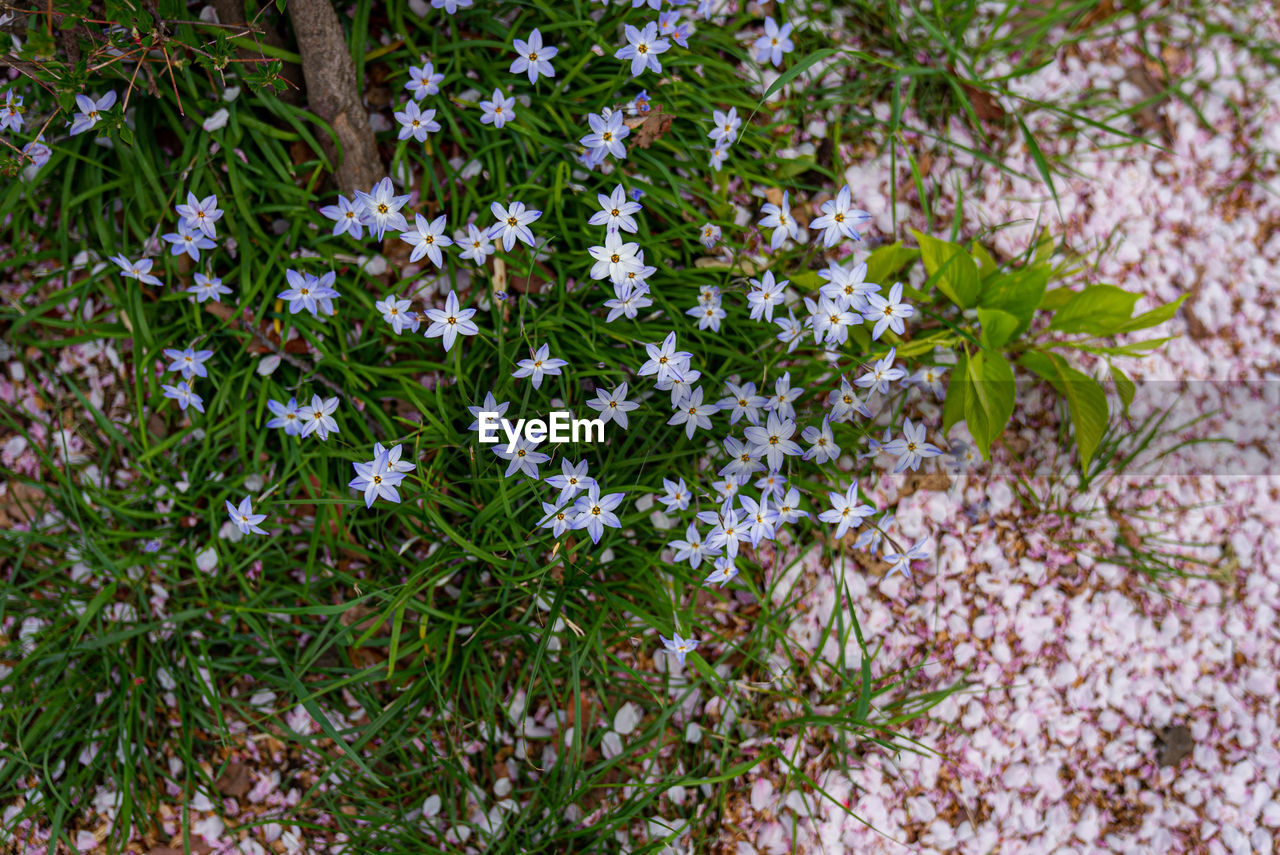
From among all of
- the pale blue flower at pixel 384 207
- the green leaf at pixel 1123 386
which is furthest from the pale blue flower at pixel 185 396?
the green leaf at pixel 1123 386

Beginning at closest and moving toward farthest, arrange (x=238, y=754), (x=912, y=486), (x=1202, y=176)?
(x=238, y=754)
(x=912, y=486)
(x=1202, y=176)

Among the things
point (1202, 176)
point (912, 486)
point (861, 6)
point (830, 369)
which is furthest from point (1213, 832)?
point (861, 6)

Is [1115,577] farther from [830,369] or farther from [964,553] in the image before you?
[830,369]

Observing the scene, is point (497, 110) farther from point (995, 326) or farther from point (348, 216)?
point (995, 326)

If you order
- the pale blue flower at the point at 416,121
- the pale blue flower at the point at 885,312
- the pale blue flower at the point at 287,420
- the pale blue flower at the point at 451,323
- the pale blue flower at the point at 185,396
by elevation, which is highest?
the pale blue flower at the point at 416,121

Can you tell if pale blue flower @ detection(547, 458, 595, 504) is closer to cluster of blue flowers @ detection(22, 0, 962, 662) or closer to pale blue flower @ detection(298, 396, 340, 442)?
cluster of blue flowers @ detection(22, 0, 962, 662)

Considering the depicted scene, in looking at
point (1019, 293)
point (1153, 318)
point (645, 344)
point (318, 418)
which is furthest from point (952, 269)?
point (318, 418)

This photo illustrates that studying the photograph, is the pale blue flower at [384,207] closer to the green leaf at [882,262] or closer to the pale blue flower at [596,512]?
the pale blue flower at [596,512]
